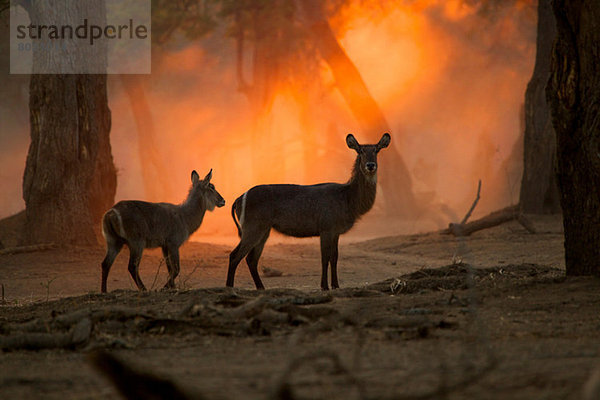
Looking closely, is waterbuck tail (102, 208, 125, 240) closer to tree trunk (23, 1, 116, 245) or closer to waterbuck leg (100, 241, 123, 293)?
waterbuck leg (100, 241, 123, 293)

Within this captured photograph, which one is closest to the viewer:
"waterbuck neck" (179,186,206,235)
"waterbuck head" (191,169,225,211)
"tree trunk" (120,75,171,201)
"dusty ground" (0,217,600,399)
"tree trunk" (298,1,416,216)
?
"dusty ground" (0,217,600,399)

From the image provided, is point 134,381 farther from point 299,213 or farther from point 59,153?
point 59,153

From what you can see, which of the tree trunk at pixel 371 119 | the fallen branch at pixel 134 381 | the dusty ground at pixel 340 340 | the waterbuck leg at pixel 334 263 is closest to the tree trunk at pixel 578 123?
the dusty ground at pixel 340 340

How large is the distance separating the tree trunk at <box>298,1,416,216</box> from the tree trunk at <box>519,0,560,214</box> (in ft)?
31.3

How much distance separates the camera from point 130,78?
29.4m

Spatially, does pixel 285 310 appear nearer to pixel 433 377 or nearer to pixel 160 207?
pixel 433 377

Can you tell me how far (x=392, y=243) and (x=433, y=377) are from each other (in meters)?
13.6

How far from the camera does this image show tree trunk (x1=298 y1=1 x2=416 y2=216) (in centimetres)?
2650

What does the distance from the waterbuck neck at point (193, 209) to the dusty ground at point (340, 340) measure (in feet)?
9.50

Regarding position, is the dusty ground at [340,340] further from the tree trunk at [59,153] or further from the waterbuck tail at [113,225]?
the tree trunk at [59,153]

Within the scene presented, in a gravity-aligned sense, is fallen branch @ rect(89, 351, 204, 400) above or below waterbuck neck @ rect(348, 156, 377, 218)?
below

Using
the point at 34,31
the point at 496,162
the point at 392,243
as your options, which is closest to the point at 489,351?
the point at 34,31

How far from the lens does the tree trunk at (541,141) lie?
16.4 meters

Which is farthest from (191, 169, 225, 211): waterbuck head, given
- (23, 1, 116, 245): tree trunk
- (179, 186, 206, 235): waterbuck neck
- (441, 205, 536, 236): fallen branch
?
(441, 205, 536, 236): fallen branch
